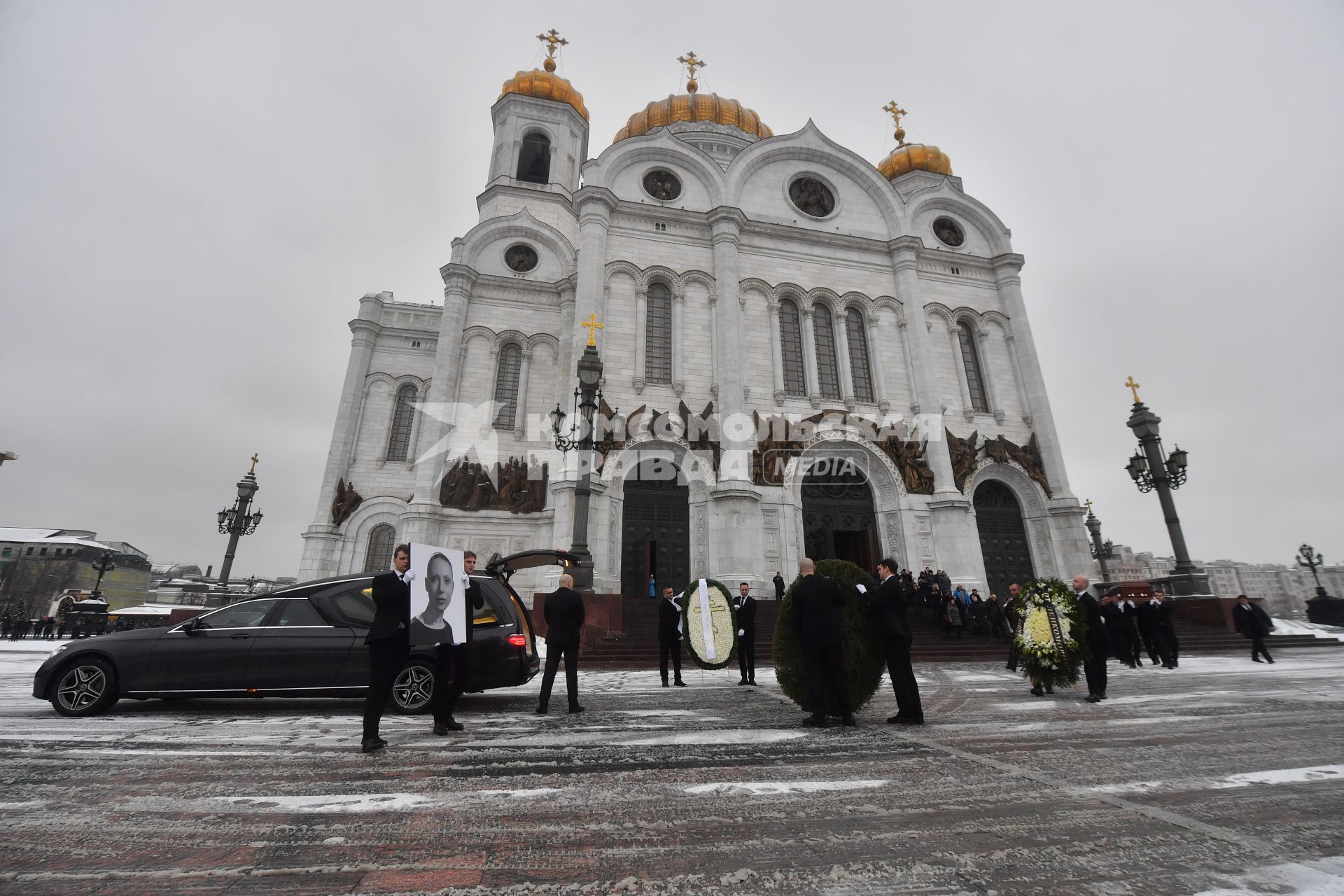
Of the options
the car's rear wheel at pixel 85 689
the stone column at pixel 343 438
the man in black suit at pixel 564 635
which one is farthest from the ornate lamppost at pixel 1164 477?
the stone column at pixel 343 438

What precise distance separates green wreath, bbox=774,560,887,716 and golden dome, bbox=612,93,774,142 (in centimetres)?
3241

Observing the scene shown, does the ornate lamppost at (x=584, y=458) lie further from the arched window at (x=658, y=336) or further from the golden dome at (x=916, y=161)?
the golden dome at (x=916, y=161)

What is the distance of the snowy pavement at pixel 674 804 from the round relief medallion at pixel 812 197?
2230cm

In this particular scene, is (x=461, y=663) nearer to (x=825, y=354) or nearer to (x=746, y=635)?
(x=746, y=635)

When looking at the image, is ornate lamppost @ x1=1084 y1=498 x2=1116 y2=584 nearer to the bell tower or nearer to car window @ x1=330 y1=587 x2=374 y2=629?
car window @ x1=330 y1=587 x2=374 y2=629

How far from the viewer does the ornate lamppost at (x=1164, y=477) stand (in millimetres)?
17734

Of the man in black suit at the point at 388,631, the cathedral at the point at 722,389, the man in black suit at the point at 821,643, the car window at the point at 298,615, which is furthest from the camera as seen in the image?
the cathedral at the point at 722,389

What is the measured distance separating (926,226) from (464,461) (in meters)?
22.0

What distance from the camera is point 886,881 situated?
7.22 ft

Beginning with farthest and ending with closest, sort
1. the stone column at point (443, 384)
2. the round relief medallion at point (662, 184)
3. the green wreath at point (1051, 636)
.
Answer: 1. the round relief medallion at point (662, 184)
2. the stone column at point (443, 384)
3. the green wreath at point (1051, 636)

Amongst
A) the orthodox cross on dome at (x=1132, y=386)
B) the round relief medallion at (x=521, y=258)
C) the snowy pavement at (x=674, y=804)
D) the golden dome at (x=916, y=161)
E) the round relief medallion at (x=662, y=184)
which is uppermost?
the golden dome at (x=916, y=161)

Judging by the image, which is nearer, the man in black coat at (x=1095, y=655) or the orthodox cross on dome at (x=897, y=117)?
the man in black coat at (x=1095, y=655)

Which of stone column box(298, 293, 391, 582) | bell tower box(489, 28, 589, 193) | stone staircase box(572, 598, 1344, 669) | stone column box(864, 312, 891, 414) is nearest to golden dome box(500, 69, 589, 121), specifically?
bell tower box(489, 28, 589, 193)

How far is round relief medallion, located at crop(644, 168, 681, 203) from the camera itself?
73.4 feet
